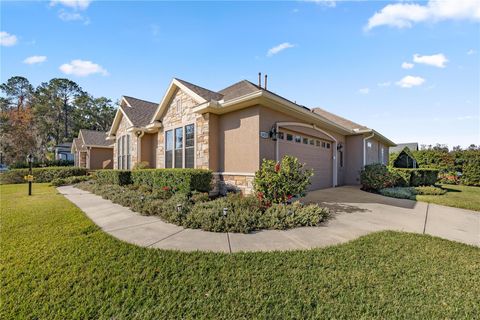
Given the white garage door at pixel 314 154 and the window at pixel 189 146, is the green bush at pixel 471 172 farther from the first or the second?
the window at pixel 189 146

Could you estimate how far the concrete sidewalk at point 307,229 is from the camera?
3.79m

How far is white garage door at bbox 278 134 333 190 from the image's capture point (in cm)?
839

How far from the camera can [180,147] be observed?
9906mm

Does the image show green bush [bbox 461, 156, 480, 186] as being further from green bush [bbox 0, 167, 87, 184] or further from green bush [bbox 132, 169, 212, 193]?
green bush [bbox 0, 167, 87, 184]

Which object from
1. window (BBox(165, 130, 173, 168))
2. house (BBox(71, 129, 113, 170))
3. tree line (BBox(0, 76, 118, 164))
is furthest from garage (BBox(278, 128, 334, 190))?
tree line (BBox(0, 76, 118, 164))

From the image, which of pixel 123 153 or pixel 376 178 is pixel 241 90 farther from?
pixel 123 153

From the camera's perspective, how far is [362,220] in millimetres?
5312

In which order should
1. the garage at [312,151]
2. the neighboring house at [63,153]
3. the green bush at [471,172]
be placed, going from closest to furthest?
the garage at [312,151], the green bush at [471,172], the neighboring house at [63,153]

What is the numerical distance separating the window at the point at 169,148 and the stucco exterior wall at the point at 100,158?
40.1ft

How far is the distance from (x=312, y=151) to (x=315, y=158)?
1.51 feet

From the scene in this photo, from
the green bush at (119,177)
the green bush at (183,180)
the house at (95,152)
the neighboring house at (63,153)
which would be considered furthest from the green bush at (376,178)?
the neighboring house at (63,153)

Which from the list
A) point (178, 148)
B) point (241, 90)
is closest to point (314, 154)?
point (241, 90)

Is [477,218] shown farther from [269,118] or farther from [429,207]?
[269,118]

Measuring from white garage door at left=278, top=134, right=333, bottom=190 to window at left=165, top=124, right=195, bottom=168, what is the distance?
4.15 meters
